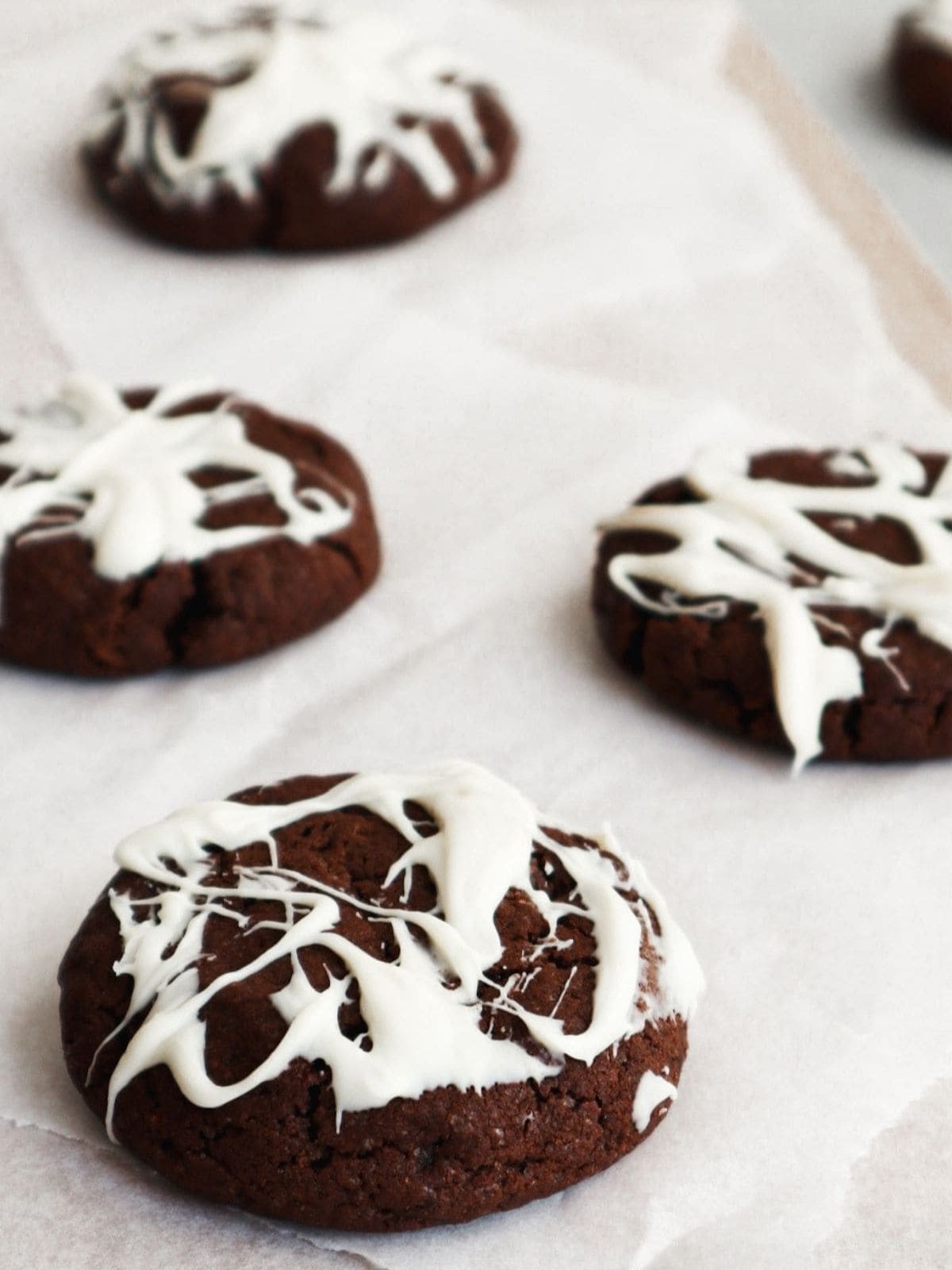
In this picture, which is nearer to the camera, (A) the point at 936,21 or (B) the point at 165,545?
(B) the point at 165,545

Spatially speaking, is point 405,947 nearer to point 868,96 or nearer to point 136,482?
point 136,482

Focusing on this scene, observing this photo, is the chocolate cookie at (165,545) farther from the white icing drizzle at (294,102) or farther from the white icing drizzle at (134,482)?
the white icing drizzle at (294,102)

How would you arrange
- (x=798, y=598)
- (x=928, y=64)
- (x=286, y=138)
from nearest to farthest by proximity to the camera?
(x=798, y=598) → (x=286, y=138) → (x=928, y=64)

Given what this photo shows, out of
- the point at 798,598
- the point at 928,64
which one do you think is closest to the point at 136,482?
the point at 798,598

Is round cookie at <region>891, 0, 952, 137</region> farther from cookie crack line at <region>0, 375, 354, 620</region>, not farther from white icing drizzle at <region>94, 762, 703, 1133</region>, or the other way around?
white icing drizzle at <region>94, 762, 703, 1133</region>

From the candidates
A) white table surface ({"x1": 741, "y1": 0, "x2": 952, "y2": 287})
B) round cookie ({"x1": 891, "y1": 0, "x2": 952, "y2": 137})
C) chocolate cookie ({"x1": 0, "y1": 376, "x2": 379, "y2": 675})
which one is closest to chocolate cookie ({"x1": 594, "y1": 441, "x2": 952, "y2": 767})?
chocolate cookie ({"x1": 0, "y1": 376, "x2": 379, "y2": 675})

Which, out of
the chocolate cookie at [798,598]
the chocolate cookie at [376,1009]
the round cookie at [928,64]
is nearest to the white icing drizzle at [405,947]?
the chocolate cookie at [376,1009]
